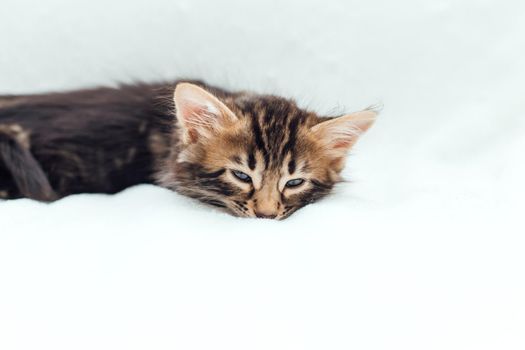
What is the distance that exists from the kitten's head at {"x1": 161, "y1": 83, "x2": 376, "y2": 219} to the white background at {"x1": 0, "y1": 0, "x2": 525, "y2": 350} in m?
0.11

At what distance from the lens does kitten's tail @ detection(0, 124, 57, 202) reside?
146 centimetres

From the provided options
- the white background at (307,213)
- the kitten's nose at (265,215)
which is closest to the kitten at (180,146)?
the kitten's nose at (265,215)

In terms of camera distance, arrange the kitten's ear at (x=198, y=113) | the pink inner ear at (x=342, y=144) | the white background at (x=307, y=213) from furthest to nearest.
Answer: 1. the pink inner ear at (x=342, y=144)
2. the kitten's ear at (x=198, y=113)
3. the white background at (x=307, y=213)

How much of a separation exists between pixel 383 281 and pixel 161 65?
3.72ft

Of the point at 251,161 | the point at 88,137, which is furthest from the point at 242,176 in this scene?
the point at 88,137

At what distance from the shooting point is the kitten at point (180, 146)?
145 centimetres

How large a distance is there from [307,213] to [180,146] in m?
0.44

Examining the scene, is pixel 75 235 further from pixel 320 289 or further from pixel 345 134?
pixel 345 134

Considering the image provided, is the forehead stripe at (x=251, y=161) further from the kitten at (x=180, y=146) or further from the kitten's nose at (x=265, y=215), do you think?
the kitten's nose at (x=265, y=215)

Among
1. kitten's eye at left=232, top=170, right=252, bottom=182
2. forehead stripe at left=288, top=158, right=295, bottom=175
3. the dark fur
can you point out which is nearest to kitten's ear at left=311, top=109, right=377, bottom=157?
forehead stripe at left=288, top=158, right=295, bottom=175

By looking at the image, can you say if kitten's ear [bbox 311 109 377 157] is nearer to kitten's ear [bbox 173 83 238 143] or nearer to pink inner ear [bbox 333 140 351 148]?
pink inner ear [bbox 333 140 351 148]

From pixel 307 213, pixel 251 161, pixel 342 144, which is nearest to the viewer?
pixel 307 213

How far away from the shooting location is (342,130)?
1.51 meters

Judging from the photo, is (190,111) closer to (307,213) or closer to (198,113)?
(198,113)
